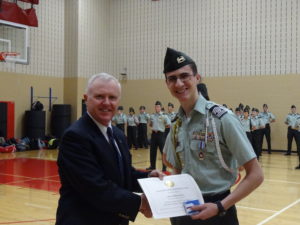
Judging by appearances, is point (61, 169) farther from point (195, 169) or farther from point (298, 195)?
point (298, 195)

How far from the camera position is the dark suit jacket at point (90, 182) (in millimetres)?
2121

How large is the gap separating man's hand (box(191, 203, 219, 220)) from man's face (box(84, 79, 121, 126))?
2.38 feet

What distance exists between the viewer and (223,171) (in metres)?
2.36

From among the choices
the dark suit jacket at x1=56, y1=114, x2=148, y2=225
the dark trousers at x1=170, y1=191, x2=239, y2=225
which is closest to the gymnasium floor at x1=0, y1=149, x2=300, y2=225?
the dark trousers at x1=170, y1=191, x2=239, y2=225

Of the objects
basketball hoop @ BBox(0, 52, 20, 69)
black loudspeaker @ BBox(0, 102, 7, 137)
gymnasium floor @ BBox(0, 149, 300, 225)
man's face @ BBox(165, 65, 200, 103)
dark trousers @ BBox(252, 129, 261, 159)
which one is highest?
basketball hoop @ BBox(0, 52, 20, 69)

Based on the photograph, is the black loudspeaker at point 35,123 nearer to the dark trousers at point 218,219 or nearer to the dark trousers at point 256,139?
the dark trousers at point 256,139

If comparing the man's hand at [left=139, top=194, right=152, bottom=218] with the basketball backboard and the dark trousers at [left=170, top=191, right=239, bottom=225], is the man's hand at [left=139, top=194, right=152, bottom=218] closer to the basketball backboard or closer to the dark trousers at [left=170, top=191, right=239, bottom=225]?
the dark trousers at [left=170, top=191, right=239, bottom=225]

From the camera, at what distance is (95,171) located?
2139 millimetres

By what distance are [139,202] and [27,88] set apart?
636 inches

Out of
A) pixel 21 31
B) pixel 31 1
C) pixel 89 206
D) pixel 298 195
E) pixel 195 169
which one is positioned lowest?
pixel 298 195

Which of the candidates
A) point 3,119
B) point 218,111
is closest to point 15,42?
point 3,119

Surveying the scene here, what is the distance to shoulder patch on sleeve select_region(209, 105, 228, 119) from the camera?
7.61 feet

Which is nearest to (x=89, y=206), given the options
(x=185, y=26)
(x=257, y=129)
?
(x=257, y=129)

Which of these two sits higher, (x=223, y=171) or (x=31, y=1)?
(x=31, y=1)
